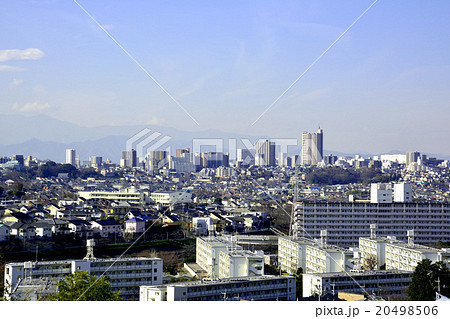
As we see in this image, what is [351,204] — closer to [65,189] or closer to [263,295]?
[263,295]

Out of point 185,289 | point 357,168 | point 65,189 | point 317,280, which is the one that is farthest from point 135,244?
point 357,168

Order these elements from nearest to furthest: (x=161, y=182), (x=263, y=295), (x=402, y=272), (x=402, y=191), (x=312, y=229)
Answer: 1. (x=263, y=295)
2. (x=402, y=272)
3. (x=312, y=229)
4. (x=402, y=191)
5. (x=161, y=182)

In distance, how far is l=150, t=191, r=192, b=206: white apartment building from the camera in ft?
47.9

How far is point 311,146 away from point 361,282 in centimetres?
1500

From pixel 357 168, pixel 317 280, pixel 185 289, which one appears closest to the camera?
pixel 185 289

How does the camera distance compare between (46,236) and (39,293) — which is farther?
(46,236)

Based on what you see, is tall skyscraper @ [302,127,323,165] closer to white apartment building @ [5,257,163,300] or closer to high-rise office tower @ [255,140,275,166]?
high-rise office tower @ [255,140,275,166]

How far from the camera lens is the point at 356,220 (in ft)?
32.3

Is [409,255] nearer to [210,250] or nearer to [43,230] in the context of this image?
[210,250]

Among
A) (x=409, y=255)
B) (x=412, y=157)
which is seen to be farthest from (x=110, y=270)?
(x=412, y=157)

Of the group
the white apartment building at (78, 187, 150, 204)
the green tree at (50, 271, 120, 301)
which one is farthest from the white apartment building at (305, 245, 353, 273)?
the white apartment building at (78, 187, 150, 204)

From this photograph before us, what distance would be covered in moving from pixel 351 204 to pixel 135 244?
3950mm

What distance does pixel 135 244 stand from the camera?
30.0 feet
